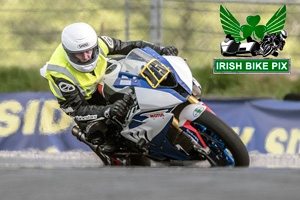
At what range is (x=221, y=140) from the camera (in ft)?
17.3

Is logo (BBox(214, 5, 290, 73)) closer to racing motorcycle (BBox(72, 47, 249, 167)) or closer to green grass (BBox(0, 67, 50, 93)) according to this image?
green grass (BBox(0, 67, 50, 93))

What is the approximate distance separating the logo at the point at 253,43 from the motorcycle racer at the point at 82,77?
2.65 m

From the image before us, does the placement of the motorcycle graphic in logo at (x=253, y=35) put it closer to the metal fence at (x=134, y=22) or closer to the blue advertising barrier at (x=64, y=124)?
the metal fence at (x=134, y=22)

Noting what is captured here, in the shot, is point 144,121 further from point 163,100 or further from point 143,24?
point 143,24

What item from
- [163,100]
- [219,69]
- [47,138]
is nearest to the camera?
[163,100]

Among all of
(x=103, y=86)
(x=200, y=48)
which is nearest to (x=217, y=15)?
(x=200, y=48)

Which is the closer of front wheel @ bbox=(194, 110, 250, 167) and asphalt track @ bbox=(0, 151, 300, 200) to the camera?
asphalt track @ bbox=(0, 151, 300, 200)

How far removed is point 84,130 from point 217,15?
9.86 ft

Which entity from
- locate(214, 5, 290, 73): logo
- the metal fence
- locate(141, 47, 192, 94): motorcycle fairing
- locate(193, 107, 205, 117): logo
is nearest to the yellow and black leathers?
locate(141, 47, 192, 94): motorcycle fairing

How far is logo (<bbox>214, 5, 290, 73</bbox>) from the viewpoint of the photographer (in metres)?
7.80

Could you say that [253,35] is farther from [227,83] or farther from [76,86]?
[76,86]

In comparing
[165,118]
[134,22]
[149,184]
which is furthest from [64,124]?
[149,184]

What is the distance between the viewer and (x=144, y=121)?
539 centimetres

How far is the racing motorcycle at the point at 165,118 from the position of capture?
17.1ft
